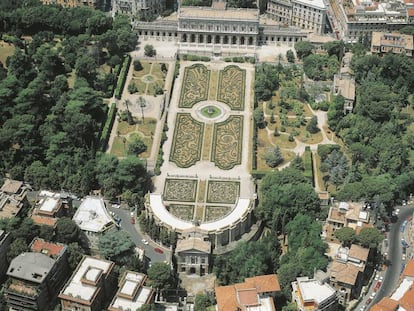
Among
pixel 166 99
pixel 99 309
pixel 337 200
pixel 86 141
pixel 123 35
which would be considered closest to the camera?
pixel 99 309

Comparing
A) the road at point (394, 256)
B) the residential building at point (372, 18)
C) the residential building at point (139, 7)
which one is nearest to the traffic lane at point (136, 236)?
the road at point (394, 256)

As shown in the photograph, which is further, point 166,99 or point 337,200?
point 166,99

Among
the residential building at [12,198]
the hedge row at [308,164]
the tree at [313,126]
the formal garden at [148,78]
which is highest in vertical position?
the formal garden at [148,78]

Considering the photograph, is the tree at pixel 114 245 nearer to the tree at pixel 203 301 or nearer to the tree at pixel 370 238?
the tree at pixel 203 301

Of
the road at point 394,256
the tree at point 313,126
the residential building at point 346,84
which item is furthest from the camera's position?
the residential building at point 346,84

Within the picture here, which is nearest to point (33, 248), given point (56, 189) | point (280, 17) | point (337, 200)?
point (56, 189)

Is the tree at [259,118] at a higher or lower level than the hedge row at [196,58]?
lower

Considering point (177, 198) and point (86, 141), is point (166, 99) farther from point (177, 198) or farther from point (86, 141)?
point (177, 198)
